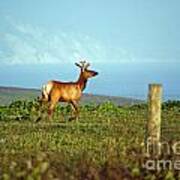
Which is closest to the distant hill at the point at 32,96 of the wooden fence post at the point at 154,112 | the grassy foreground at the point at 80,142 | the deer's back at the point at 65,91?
the grassy foreground at the point at 80,142

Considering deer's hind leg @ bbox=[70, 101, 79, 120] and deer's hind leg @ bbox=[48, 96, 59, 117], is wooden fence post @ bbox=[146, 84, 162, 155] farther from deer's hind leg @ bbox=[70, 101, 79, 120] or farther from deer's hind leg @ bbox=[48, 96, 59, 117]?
deer's hind leg @ bbox=[48, 96, 59, 117]

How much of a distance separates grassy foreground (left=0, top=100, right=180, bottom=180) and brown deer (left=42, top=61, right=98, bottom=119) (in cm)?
50

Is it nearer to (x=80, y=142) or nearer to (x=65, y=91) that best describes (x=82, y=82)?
(x=65, y=91)

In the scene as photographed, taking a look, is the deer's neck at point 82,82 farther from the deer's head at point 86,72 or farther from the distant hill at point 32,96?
the distant hill at point 32,96

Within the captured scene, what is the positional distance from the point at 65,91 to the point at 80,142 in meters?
6.22

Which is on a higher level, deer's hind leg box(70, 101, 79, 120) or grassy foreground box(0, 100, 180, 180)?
deer's hind leg box(70, 101, 79, 120)

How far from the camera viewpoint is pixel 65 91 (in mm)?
21641

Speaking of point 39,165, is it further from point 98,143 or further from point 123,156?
point 98,143

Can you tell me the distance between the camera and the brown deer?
21344 mm

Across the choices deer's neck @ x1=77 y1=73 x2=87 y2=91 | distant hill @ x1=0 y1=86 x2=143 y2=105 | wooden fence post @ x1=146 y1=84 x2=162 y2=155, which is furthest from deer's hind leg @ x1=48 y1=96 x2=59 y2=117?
distant hill @ x1=0 y1=86 x2=143 y2=105

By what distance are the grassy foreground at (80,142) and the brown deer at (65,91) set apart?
50 centimetres

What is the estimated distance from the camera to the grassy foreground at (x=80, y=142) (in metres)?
9.67

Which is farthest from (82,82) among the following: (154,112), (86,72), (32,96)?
(32,96)

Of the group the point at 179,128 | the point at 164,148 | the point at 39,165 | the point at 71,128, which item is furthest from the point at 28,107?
the point at 39,165
